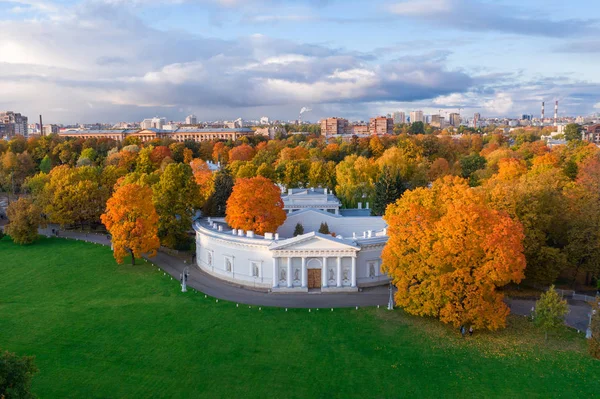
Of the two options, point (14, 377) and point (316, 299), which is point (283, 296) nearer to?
point (316, 299)

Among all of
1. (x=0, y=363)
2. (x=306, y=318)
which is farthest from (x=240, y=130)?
(x=0, y=363)

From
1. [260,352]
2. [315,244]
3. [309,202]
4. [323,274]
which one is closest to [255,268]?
[315,244]

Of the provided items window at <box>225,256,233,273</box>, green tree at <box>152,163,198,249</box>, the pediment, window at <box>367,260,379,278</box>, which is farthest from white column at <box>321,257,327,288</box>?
green tree at <box>152,163,198,249</box>

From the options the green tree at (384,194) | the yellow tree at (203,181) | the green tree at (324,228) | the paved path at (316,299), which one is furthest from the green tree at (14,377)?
the green tree at (384,194)

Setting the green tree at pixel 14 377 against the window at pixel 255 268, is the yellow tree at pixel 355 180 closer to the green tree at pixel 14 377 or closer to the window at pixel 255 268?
the window at pixel 255 268

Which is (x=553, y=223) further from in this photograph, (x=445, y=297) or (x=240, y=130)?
(x=240, y=130)

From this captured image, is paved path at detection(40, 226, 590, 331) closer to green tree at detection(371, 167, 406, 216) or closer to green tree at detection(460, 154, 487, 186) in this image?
green tree at detection(371, 167, 406, 216)

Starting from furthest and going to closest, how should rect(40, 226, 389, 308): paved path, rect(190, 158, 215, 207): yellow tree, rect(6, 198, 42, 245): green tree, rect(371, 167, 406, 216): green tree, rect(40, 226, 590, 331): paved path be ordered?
1. rect(371, 167, 406, 216): green tree
2. rect(190, 158, 215, 207): yellow tree
3. rect(6, 198, 42, 245): green tree
4. rect(40, 226, 389, 308): paved path
5. rect(40, 226, 590, 331): paved path
